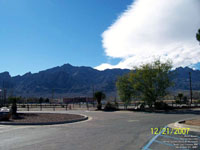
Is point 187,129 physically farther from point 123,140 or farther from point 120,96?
point 120,96

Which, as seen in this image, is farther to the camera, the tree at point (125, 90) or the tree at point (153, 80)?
the tree at point (125, 90)

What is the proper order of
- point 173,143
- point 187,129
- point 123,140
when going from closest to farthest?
point 173,143
point 123,140
point 187,129

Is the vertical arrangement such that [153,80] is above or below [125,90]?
above

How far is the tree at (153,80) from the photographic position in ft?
104

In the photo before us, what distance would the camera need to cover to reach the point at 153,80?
105 feet

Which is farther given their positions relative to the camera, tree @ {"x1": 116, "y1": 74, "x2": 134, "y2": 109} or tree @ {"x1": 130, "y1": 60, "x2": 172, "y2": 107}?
tree @ {"x1": 116, "y1": 74, "x2": 134, "y2": 109}

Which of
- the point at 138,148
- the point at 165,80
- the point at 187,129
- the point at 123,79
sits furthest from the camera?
the point at 123,79

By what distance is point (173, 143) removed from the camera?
8.60m

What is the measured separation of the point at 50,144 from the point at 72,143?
88 centimetres

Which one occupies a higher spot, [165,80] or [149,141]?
[165,80]

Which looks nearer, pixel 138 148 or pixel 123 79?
pixel 138 148

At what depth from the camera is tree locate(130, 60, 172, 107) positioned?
3183cm

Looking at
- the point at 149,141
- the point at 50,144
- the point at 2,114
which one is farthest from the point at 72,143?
the point at 2,114

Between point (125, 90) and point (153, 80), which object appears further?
point (125, 90)
